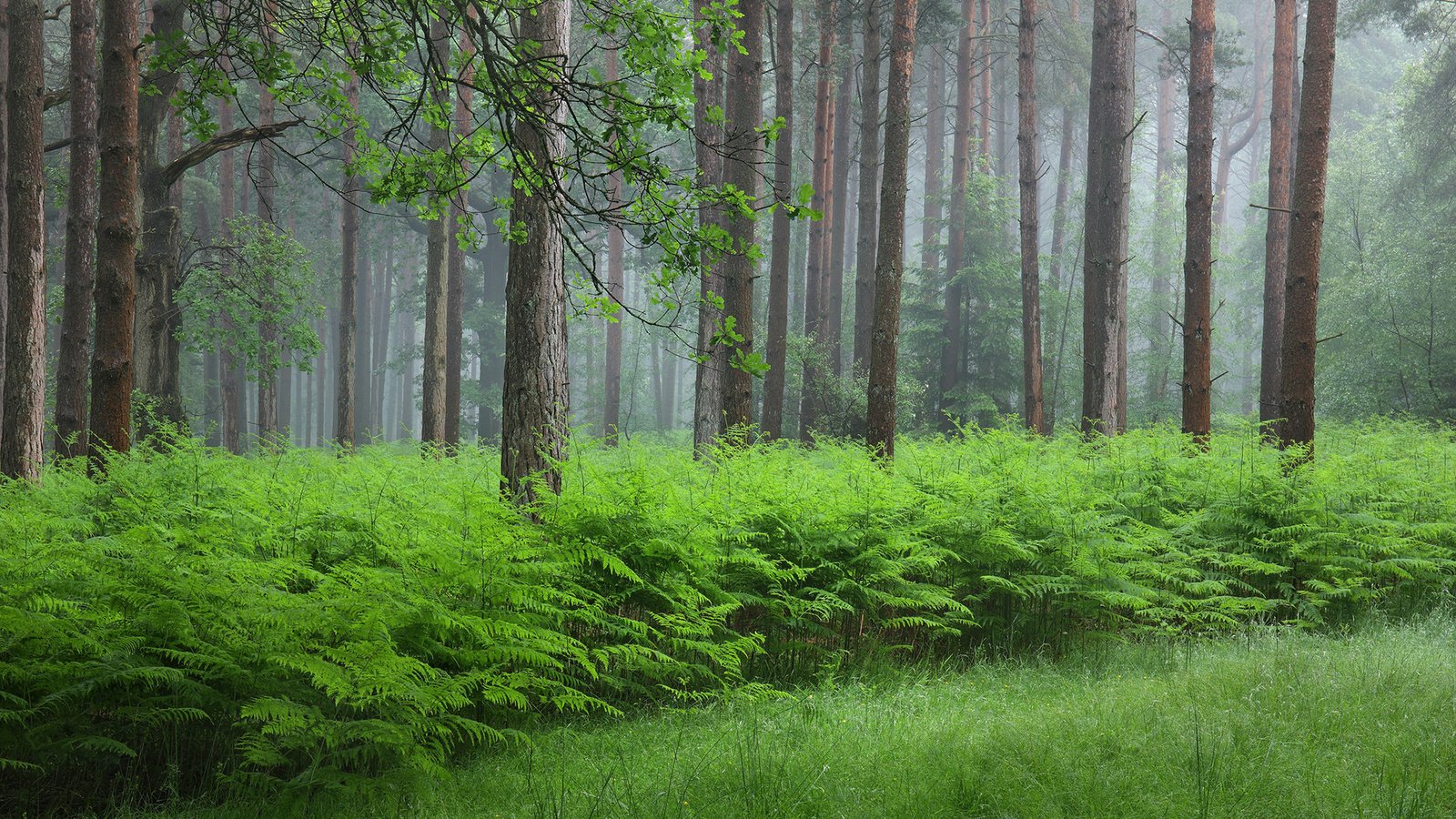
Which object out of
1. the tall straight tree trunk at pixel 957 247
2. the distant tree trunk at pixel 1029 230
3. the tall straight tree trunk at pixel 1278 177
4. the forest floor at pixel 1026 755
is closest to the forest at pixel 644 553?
the forest floor at pixel 1026 755

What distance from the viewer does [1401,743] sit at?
14.7 feet

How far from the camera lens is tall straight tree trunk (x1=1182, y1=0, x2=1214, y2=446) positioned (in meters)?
13.3

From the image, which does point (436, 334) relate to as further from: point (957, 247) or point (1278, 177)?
point (1278, 177)

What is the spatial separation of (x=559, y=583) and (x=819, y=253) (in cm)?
2080

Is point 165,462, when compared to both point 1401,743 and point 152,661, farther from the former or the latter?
point 1401,743

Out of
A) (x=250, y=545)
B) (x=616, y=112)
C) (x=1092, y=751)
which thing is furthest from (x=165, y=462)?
(x=1092, y=751)

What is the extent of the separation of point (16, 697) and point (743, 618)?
14.3 ft

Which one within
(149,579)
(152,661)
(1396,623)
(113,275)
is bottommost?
(1396,623)

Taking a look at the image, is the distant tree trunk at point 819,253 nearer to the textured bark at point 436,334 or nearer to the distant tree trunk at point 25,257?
the textured bark at point 436,334

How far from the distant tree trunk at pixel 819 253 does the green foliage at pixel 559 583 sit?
36.3 ft

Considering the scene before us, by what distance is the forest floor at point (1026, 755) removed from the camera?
13.2ft

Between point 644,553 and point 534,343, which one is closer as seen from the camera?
point 644,553

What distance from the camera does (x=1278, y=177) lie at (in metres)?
20.8

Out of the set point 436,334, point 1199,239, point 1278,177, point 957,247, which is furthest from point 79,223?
point 957,247
